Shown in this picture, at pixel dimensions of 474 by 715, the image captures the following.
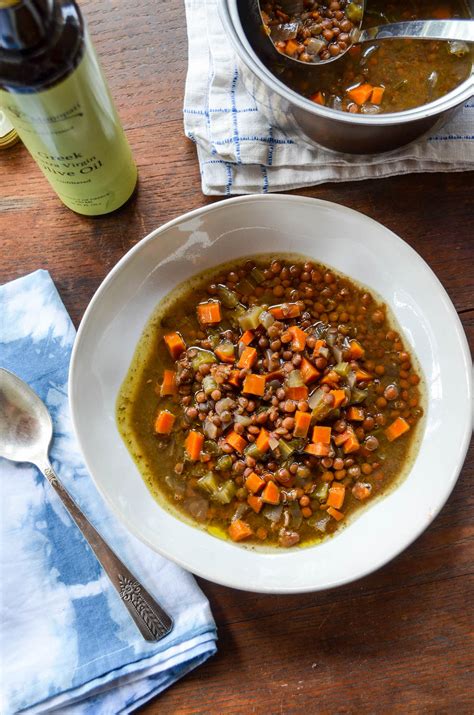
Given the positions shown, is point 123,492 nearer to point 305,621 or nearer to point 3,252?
point 305,621

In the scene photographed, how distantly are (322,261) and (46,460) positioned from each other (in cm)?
101

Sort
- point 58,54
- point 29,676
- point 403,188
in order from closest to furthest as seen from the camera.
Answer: point 58,54
point 29,676
point 403,188

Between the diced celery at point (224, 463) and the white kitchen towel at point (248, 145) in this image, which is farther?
the white kitchen towel at point (248, 145)

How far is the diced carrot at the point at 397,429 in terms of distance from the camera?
188cm

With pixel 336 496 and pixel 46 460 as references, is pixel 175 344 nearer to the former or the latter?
pixel 46 460

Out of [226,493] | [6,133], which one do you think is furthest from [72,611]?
[6,133]

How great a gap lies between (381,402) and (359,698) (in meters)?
0.85

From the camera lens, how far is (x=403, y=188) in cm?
203

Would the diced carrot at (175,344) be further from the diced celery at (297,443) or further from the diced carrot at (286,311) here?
the diced celery at (297,443)

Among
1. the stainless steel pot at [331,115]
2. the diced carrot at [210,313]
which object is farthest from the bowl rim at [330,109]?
the diced carrot at [210,313]

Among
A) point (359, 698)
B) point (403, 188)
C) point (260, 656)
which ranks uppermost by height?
point (403, 188)

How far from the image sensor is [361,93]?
1.83 meters

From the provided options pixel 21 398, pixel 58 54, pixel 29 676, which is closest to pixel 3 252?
pixel 21 398

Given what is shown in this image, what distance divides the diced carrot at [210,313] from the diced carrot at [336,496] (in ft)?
1.96
